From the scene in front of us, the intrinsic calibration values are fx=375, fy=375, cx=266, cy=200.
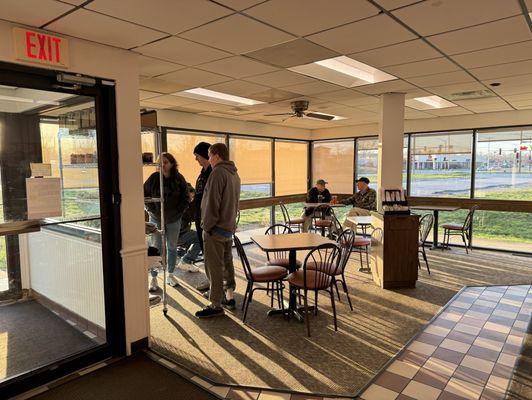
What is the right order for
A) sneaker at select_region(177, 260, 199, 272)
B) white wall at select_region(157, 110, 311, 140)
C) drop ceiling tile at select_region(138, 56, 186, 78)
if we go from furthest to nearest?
white wall at select_region(157, 110, 311, 140), sneaker at select_region(177, 260, 199, 272), drop ceiling tile at select_region(138, 56, 186, 78)

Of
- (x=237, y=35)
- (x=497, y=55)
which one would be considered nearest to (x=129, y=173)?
(x=237, y=35)

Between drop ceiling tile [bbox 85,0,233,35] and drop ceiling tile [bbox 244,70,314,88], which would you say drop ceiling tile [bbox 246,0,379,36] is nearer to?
drop ceiling tile [bbox 85,0,233,35]

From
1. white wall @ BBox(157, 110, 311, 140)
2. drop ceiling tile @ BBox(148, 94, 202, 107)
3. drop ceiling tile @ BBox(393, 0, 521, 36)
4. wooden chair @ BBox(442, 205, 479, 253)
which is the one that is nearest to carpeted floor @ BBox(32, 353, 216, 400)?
drop ceiling tile @ BBox(393, 0, 521, 36)

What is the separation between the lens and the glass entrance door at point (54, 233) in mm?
2635

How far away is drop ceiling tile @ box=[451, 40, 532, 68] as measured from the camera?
307cm

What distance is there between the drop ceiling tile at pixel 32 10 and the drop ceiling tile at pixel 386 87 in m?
3.31

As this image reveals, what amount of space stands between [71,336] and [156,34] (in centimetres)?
250

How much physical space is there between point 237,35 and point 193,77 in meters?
1.37

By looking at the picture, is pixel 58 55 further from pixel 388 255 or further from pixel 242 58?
pixel 388 255

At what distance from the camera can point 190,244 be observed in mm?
5648

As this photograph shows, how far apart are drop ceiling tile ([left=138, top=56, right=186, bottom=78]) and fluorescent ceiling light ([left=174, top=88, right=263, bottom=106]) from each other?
1.04 meters

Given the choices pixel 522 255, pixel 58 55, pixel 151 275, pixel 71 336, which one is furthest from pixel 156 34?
pixel 522 255

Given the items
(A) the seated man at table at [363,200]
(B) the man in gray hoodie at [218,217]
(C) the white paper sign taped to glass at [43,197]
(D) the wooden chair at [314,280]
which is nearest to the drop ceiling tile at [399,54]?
(B) the man in gray hoodie at [218,217]

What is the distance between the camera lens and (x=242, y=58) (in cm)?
332
